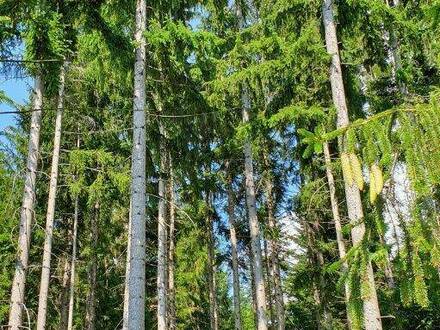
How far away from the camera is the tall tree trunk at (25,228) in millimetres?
8266

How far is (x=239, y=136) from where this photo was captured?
10.8 m

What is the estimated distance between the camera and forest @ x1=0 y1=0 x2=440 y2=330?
2.69 m

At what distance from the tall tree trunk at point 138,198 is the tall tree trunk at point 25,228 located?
6.33 ft

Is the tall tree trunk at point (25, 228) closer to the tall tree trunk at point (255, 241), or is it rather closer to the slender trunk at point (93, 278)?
the tall tree trunk at point (255, 241)

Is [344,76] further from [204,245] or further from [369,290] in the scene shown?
[204,245]

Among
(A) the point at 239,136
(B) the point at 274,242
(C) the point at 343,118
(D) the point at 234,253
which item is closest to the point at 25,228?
(A) the point at 239,136

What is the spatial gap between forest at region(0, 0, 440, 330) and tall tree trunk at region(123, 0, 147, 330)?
0.03 m

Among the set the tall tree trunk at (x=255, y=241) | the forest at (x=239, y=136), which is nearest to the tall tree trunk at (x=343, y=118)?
the forest at (x=239, y=136)

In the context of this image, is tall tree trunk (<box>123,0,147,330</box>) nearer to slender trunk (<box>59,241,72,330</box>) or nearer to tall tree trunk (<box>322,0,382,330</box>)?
tall tree trunk (<box>322,0,382,330</box>)

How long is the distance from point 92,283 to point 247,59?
10.6 meters

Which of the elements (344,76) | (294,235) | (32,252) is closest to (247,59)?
(344,76)

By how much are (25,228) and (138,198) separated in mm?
2478

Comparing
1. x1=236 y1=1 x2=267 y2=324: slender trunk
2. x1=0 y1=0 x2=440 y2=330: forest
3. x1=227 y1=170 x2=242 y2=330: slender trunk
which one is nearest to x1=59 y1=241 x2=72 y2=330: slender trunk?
x1=0 y1=0 x2=440 y2=330: forest

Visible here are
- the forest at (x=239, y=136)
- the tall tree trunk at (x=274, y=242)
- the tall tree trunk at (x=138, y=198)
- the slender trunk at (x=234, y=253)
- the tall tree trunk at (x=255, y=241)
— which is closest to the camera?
the forest at (x=239, y=136)
